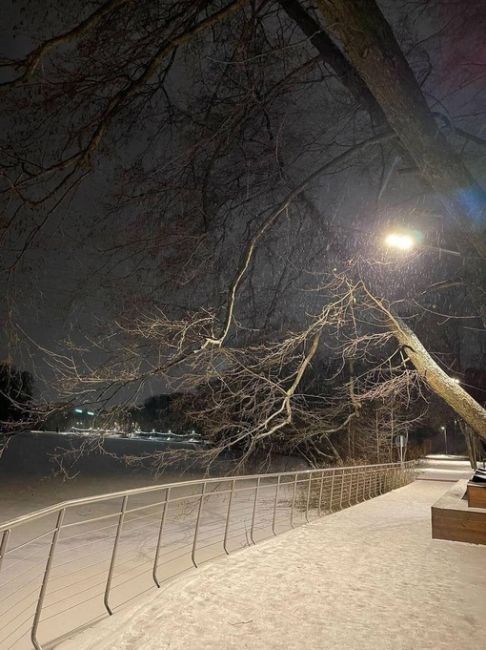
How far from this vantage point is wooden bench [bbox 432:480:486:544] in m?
7.18

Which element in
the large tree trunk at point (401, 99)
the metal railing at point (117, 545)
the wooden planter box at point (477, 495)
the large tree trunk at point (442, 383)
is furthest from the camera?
the wooden planter box at point (477, 495)

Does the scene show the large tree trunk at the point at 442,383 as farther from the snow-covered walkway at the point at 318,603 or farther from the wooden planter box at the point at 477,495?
the snow-covered walkway at the point at 318,603

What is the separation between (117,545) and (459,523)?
5.26 m

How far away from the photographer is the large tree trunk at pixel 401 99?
13.0 ft

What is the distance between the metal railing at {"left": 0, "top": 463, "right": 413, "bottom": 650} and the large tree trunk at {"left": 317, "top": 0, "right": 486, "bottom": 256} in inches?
157

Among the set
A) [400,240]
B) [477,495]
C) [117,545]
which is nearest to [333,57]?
[400,240]

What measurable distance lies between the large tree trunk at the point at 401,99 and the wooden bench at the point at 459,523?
4.27 m

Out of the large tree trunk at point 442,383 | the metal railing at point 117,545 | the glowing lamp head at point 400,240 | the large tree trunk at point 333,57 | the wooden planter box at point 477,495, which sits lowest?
the metal railing at point 117,545

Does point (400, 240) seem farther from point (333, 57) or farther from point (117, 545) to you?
point (117, 545)

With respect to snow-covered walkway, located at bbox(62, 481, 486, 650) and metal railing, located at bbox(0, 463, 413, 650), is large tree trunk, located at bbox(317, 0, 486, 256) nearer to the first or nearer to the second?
snow-covered walkway, located at bbox(62, 481, 486, 650)

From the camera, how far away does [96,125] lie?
4594 millimetres

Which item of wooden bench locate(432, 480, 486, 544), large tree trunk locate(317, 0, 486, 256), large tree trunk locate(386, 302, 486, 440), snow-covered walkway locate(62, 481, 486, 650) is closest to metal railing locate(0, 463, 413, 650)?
snow-covered walkway locate(62, 481, 486, 650)

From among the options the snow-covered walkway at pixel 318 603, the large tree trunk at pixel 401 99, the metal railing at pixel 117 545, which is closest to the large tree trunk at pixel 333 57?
the large tree trunk at pixel 401 99

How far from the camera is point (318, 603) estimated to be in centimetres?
454
